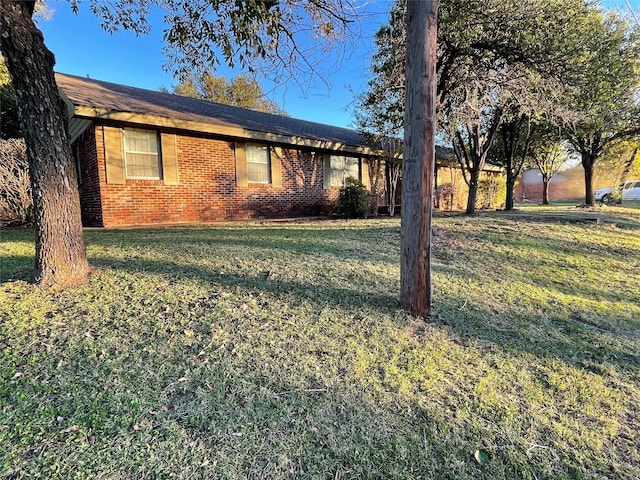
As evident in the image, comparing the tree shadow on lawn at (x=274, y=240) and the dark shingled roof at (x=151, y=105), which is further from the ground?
the dark shingled roof at (x=151, y=105)

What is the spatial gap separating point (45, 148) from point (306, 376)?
9.96ft

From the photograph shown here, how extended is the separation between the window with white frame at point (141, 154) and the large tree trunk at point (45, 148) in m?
5.60

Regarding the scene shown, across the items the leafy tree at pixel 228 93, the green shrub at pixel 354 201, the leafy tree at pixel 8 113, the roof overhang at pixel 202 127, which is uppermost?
the leafy tree at pixel 228 93

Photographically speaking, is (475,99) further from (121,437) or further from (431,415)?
(121,437)

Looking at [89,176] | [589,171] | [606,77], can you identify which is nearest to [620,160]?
[589,171]

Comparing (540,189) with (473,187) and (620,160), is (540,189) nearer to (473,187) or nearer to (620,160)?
(620,160)

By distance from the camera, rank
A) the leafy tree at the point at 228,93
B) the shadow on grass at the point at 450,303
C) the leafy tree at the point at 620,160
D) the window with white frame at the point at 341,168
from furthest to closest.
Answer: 1. the leafy tree at the point at 228,93
2. the leafy tree at the point at 620,160
3. the window with white frame at the point at 341,168
4. the shadow on grass at the point at 450,303

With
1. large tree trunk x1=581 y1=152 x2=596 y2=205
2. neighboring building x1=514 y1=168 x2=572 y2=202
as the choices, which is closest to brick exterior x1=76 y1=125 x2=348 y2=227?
large tree trunk x1=581 y1=152 x2=596 y2=205

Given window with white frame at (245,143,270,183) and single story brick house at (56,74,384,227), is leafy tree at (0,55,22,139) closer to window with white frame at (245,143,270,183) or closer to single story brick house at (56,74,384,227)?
single story brick house at (56,74,384,227)

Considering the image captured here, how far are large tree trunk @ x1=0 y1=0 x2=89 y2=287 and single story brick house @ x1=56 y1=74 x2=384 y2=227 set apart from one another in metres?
4.95

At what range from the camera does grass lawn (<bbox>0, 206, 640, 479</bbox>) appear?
A: 1660 mm

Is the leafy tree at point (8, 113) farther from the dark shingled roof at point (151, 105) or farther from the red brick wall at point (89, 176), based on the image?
the red brick wall at point (89, 176)

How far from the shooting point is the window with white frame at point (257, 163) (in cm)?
1048

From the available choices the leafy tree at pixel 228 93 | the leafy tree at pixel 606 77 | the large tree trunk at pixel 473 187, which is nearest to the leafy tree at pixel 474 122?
the large tree trunk at pixel 473 187
